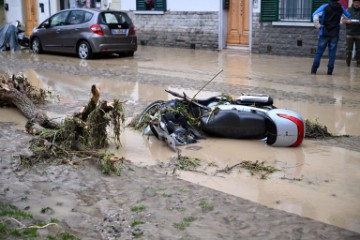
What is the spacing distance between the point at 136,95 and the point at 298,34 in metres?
7.92

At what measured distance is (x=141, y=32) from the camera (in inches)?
883

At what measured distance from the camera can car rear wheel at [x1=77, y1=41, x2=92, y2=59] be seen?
17547mm

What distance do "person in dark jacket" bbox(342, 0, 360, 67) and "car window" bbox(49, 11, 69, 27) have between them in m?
8.92

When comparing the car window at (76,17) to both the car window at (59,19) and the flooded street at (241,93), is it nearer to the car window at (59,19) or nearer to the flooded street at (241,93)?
the car window at (59,19)

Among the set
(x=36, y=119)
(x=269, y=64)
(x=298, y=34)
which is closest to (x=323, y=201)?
(x=36, y=119)

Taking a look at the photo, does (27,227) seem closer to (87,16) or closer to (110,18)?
(110,18)

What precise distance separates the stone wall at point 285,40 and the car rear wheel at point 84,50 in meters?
5.49

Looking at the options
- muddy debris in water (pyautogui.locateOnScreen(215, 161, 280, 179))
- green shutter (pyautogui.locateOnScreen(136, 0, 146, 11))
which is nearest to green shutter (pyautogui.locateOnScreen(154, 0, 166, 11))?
green shutter (pyautogui.locateOnScreen(136, 0, 146, 11))

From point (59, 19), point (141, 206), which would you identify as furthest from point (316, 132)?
point (59, 19)

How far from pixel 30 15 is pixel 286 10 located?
14845 millimetres

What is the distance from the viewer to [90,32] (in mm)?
17266

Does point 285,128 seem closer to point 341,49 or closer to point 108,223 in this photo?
point 108,223

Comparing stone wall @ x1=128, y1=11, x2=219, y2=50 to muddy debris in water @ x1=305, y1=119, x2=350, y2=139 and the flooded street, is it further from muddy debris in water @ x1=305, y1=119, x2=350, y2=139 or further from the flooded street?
muddy debris in water @ x1=305, y1=119, x2=350, y2=139

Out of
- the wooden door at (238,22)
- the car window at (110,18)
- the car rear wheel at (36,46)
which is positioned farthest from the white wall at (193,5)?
the car rear wheel at (36,46)
